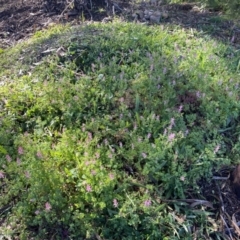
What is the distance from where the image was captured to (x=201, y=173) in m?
2.98

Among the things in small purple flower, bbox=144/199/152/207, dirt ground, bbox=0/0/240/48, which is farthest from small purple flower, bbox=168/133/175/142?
dirt ground, bbox=0/0/240/48

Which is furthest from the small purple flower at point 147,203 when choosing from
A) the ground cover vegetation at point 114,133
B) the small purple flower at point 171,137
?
the small purple flower at point 171,137

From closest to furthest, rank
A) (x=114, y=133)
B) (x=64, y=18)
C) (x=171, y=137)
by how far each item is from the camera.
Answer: (x=171, y=137) < (x=114, y=133) < (x=64, y=18)

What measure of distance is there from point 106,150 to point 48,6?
149 inches

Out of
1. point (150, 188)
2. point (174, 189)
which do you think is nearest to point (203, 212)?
point (174, 189)

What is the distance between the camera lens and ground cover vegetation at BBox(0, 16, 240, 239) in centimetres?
262

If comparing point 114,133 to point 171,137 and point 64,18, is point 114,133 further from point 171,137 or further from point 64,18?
point 64,18

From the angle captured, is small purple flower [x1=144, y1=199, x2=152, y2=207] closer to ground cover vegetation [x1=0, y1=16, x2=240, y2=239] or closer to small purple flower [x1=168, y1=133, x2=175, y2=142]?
ground cover vegetation [x1=0, y1=16, x2=240, y2=239]

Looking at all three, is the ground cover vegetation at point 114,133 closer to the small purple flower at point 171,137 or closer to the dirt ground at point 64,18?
the small purple flower at point 171,137

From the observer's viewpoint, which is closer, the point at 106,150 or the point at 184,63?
the point at 106,150

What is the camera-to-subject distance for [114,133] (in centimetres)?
321

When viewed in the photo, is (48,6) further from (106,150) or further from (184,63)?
(106,150)

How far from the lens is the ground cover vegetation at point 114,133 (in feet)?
8.61

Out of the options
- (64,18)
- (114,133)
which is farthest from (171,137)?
(64,18)
